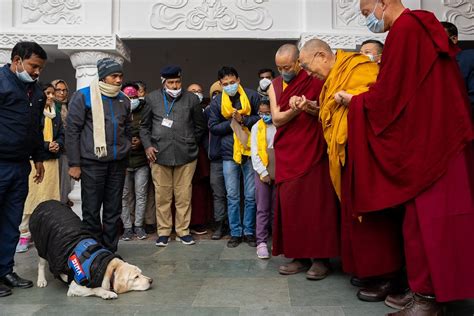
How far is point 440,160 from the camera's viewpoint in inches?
88.0

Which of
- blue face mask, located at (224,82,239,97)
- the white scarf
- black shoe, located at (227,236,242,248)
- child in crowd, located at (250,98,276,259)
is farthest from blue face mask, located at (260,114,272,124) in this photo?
the white scarf

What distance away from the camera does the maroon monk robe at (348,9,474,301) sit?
2.20 metres

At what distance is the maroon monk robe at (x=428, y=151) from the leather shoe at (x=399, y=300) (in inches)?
13.3

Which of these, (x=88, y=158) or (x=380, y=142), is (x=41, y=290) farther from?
(x=380, y=142)

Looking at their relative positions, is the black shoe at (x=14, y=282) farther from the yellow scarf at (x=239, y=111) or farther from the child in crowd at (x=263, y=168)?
the yellow scarf at (x=239, y=111)

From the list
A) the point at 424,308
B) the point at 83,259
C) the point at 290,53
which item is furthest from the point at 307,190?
the point at 83,259

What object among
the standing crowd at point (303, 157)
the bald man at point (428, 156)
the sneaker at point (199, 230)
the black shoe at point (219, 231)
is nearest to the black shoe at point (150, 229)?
the standing crowd at point (303, 157)

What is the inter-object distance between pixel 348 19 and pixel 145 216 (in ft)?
11.5

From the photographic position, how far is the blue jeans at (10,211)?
10.2ft

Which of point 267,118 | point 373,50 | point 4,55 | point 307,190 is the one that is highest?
point 4,55

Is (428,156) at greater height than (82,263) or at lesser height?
greater

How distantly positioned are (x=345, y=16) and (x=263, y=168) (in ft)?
8.43

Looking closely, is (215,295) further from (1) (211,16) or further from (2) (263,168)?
(1) (211,16)

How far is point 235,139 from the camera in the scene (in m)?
4.36
